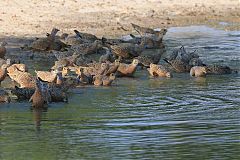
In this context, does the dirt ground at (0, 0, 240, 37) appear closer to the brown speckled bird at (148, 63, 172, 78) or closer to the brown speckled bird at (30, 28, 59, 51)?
the brown speckled bird at (30, 28, 59, 51)

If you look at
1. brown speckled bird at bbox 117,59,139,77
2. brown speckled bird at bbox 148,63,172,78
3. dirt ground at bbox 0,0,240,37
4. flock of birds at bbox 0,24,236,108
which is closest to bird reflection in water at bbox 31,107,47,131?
flock of birds at bbox 0,24,236,108

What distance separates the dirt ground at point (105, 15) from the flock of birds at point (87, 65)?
4.88 feet

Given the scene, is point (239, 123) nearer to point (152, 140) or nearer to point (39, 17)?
point (152, 140)

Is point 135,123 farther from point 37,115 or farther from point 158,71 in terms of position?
point 158,71

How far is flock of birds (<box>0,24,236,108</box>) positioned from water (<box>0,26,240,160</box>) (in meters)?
0.22

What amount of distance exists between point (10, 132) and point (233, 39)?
10.6 metres

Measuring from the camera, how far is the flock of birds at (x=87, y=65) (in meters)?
11.5

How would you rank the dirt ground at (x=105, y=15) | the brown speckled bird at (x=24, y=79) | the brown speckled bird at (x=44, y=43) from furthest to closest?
the dirt ground at (x=105, y=15) < the brown speckled bird at (x=44, y=43) < the brown speckled bird at (x=24, y=79)

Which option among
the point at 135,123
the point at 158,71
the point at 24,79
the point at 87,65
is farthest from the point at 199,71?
the point at 135,123

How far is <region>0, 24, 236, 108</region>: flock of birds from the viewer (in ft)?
37.8

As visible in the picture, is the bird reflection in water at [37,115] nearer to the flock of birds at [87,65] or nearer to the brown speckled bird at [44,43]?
the flock of birds at [87,65]

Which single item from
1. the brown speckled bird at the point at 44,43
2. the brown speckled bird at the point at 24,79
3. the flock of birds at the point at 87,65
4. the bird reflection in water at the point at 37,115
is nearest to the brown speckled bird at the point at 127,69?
the flock of birds at the point at 87,65

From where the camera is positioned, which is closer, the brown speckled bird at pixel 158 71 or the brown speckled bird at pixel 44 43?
the brown speckled bird at pixel 158 71

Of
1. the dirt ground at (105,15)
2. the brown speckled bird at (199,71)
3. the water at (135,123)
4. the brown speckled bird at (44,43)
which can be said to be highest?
the dirt ground at (105,15)
